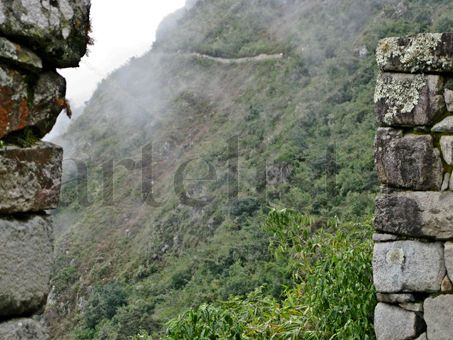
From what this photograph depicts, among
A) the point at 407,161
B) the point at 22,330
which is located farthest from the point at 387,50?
the point at 22,330

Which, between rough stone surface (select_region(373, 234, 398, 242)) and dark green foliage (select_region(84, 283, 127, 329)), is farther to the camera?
dark green foliage (select_region(84, 283, 127, 329))

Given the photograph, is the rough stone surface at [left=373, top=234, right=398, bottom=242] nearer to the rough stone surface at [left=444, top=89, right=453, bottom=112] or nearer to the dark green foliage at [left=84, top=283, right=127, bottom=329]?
the rough stone surface at [left=444, top=89, right=453, bottom=112]

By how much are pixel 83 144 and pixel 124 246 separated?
1547cm

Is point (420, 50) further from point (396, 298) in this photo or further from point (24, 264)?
point (24, 264)

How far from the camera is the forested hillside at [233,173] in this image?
17.1 metres

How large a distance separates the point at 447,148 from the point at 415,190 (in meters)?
0.30

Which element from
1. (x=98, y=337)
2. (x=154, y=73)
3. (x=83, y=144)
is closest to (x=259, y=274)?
(x=98, y=337)

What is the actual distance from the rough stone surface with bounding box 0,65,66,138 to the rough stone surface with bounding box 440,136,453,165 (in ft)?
7.41

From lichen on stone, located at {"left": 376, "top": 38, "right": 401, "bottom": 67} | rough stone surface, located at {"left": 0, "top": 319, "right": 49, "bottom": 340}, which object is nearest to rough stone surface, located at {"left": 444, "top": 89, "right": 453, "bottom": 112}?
lichen on stone, located at {"left": 376, "top": 38, "right": 401, "bottom": 67}

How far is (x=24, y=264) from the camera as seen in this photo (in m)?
2.21

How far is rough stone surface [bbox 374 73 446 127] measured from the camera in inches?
149

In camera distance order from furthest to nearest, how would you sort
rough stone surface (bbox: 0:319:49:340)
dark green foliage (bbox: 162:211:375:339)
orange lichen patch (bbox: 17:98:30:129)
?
dark green foliage (bbox: 162:211:375:339) → orange lichen patch (bbox: 17:98:30:129) → rough stone surface (bbox: 0:319:49:340)

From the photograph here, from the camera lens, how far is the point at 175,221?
90.8 ft

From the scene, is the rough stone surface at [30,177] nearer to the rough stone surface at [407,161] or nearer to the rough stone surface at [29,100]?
the rough stone surface at [29,100]
